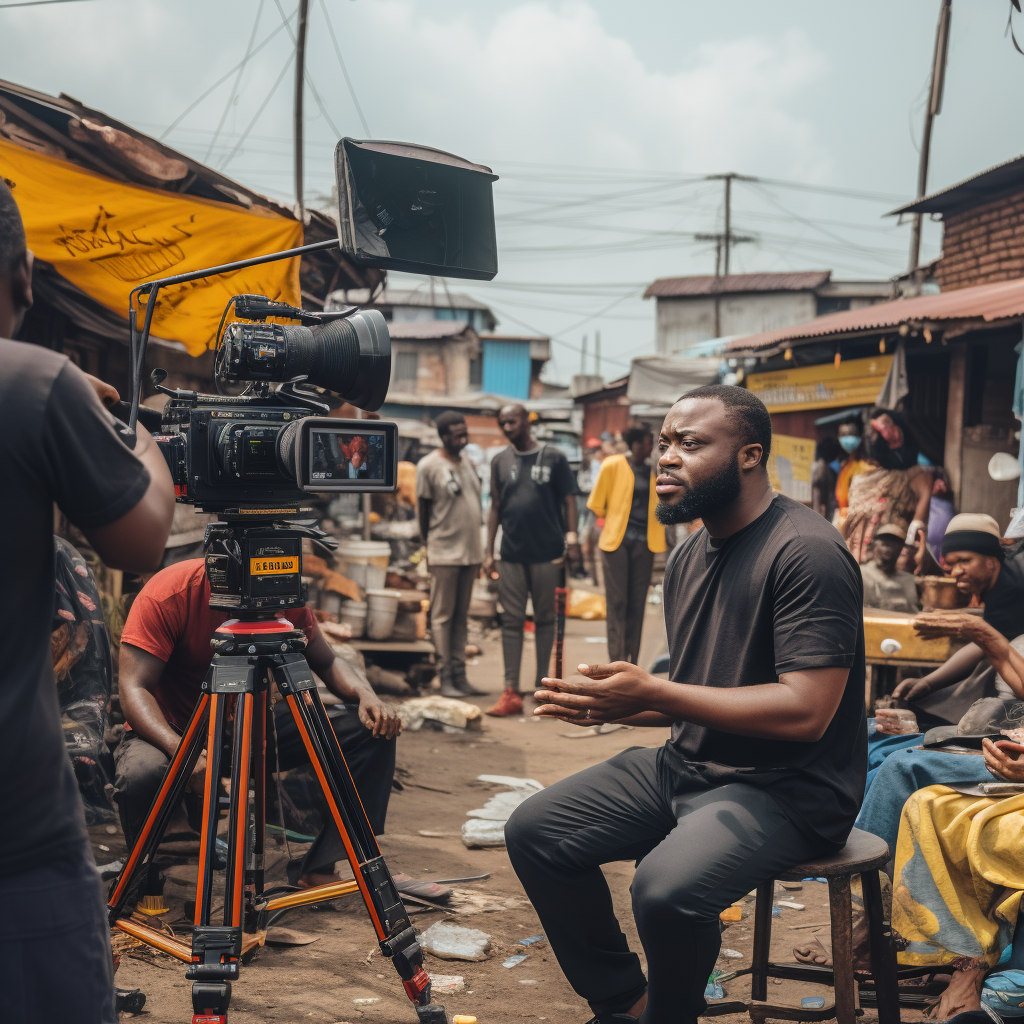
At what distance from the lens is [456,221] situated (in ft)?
10.1

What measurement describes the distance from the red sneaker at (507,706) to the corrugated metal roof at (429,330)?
25.6 m

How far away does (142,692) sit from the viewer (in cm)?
345

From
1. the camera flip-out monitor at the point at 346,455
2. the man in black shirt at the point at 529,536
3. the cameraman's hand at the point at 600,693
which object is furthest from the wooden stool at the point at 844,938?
the man in black shirt at the point at 529,536

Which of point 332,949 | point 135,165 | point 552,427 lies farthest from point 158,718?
point 552,427

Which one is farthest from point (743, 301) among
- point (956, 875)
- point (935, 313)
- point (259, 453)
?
point (259, 453)

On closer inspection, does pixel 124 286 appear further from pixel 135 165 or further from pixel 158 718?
pixel 158 718

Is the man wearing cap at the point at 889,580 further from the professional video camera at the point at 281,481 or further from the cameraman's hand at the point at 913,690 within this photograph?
the professional video camera at the point at 281,481

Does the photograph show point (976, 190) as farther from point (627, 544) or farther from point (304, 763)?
point (304, 763)

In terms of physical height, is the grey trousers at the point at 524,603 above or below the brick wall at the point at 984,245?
below

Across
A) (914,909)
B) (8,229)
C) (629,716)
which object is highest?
(8,229)

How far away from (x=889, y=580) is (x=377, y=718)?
12.1 feet

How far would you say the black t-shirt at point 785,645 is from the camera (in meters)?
2.51

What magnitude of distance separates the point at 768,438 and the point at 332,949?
2223 millimetres

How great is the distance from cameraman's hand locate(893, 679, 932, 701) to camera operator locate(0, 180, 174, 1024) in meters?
3.55
